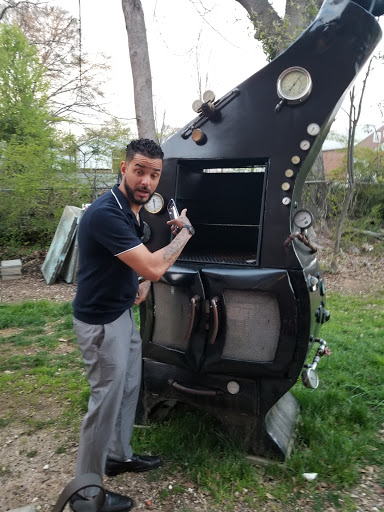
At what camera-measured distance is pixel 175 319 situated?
2641 mm

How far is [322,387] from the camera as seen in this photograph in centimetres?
352

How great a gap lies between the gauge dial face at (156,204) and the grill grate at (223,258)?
357 millimetres

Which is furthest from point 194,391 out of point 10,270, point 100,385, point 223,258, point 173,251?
point 10,270

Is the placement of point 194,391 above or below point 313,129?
below

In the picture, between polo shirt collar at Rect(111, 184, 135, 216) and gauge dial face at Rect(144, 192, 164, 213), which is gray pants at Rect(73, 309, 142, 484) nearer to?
polo shirt collar at Rect(111, 184, 135, 216)

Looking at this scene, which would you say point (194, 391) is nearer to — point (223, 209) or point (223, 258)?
point (223, 258)

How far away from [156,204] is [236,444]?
1637 millimetres

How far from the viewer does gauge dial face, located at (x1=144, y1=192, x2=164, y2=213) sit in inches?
105

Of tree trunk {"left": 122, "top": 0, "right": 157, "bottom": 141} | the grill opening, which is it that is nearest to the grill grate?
the grill opening

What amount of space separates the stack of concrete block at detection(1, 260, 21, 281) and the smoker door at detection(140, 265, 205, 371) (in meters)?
5.81

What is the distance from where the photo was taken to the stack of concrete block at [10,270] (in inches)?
305

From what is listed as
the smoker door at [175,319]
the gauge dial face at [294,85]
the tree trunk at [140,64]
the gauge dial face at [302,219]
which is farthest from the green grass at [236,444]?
the tree trunk at [140,64]

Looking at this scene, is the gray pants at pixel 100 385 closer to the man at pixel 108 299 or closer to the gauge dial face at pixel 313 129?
the man at pixel 108 299

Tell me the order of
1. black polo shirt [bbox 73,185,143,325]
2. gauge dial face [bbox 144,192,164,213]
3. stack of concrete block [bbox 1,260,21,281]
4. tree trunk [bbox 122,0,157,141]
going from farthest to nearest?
stack of concrete block [bbox 1,260,21,281]
tree trunk [bbox 122,0,157,141]
gauge dial face [bbox 144,192,164,213]
black polo shirt [bbox 73,185,143,325]
